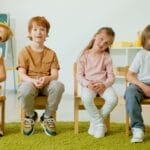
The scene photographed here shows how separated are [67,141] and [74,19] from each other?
2163mm

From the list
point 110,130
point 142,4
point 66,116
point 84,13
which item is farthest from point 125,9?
point 110,130

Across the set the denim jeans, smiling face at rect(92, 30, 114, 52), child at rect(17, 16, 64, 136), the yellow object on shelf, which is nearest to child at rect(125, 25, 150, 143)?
the denim jeans

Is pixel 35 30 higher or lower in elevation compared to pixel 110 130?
higher

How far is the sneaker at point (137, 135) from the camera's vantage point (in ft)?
6.22

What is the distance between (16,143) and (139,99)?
0.75 m

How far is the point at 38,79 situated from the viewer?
6.91 feet

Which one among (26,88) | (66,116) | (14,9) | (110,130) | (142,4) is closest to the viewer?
(26,88)

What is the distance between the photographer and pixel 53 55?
2.23 m

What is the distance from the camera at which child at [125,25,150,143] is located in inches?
75.7

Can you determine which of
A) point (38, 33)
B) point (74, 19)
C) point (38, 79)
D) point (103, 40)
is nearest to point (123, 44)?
point (74, 19)

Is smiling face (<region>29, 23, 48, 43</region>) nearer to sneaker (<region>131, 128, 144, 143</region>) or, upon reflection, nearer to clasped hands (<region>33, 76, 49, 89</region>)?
clasped hands (<region>33, 76, 49, 89</region>)

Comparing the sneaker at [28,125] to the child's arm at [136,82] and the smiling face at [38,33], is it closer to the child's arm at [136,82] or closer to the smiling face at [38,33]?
the smiling face at [38,33]

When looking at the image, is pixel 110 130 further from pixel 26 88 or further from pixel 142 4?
pixel 142 4

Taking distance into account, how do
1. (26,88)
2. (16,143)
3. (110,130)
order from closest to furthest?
(16,143)
(26,88)
(110,130)
